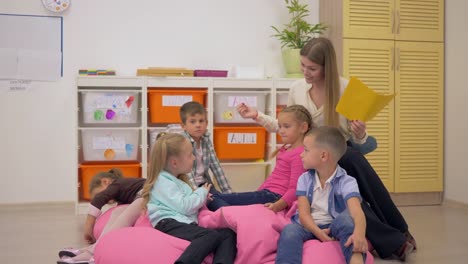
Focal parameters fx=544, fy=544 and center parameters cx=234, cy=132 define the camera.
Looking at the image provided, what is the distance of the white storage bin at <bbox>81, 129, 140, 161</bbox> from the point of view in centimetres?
401

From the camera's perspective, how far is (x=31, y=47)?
4.23 m

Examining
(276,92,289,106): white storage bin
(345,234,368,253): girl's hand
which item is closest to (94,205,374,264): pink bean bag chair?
(345,234,368,253): girl's hand

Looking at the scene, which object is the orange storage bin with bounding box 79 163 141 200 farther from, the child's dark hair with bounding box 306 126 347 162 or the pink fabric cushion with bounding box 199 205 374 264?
the child's dark hair with bounding box 306 126 347 162

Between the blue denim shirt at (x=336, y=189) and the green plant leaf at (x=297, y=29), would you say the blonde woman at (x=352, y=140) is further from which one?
the green plant leaf at (x=297, y=29)

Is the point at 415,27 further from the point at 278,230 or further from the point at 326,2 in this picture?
the point at 278,230

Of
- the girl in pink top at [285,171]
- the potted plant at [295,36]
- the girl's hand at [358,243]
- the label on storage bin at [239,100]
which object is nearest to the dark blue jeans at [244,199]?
the girl in pink top at [285,171]

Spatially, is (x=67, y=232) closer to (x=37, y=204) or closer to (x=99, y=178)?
(x=99, y=178)

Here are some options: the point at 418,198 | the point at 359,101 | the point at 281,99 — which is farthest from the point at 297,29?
the point at 359,101

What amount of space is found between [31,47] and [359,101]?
2869mm

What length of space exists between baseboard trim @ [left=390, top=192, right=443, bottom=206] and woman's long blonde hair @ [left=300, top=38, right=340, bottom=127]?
2.01 m

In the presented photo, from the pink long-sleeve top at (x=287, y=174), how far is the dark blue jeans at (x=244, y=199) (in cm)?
4

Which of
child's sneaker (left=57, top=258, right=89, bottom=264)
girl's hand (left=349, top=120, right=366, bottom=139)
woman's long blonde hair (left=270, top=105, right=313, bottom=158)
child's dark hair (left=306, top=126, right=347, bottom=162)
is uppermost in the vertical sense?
woman's long blonde hair (left=270, top=105, right=313, bottom=158)

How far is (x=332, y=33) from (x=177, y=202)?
101 inches

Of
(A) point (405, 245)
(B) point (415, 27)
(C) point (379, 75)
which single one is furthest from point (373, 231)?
(B) point (415, 27)
